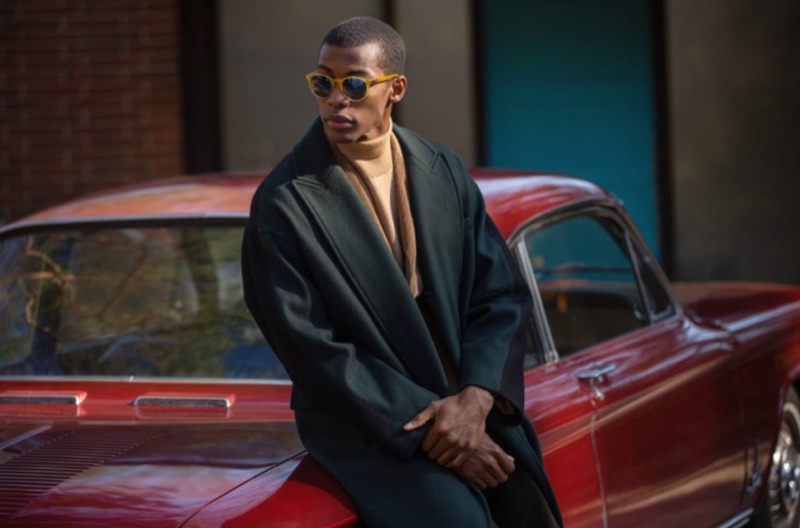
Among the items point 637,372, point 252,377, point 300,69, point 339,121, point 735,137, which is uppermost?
point 339,121

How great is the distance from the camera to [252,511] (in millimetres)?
3213

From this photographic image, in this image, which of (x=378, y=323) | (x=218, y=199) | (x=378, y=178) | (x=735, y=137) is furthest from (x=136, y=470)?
(x=735, y=137)

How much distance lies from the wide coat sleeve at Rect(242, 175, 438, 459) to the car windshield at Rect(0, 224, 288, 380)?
1061 millimetres

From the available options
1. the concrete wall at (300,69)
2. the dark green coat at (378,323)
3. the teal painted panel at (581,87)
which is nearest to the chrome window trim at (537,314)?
the dark green coat at (378,323)

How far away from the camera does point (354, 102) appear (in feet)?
11.5

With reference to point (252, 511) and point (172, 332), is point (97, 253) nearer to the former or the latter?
point (172, 332)

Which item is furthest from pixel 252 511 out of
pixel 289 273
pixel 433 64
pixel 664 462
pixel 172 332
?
pixel 433 64

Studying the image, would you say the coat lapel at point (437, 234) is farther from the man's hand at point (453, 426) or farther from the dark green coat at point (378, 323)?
the man's hand at point (453, 426)

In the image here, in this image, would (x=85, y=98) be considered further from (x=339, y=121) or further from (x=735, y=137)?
(x=339, y=121)

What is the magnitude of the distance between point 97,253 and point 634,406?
161 centimetres

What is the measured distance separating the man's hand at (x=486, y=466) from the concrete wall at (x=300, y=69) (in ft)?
25.9

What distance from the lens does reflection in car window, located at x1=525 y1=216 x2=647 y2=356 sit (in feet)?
16.2

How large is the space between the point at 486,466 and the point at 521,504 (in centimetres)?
17

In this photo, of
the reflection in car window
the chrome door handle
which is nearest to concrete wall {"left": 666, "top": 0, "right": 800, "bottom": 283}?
the reflection in car window
